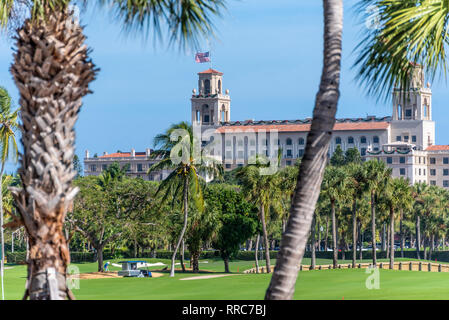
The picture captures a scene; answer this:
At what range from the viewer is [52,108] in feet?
36.2

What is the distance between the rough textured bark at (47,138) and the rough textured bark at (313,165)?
3.06 metres

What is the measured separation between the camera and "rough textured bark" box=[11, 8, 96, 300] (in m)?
10.9

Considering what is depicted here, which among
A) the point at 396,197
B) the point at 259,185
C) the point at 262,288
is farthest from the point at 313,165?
the point at 396,197

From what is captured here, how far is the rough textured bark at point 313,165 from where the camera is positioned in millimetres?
10781

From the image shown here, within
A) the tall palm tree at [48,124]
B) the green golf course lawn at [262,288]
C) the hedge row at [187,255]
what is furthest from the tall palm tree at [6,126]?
the hedge row at [187,255]

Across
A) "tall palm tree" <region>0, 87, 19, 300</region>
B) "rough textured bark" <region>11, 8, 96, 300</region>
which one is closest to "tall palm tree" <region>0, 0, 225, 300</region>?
"rough textured bark" <region>11, 8, 96, 300</region>

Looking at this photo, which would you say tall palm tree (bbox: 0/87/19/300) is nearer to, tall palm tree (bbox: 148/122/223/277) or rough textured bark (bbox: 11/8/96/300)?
tall palm tree (bbox: 148/122/223/277)

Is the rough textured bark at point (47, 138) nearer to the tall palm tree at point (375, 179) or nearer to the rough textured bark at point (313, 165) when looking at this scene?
the rough textured bark at point (313, 165)

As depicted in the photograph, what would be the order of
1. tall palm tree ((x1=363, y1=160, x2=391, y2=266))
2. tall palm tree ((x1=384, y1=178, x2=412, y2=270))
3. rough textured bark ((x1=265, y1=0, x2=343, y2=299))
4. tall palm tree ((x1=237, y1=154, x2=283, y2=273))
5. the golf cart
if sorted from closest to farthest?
rough textured bark ((x1=265, y1=0, x2=343, y2=299)) → the golf cart → tall palm tree ((x1=237, y1=154, x2=283, y2=273)) → tall palm tree ((x1=363, y1=160, x2=391, y2=266)) → tall palm tree ((x1=384, y1=178, x2=412, y2=270))

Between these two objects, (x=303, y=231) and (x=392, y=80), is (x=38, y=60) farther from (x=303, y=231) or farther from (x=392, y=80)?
(x=392, y=80)

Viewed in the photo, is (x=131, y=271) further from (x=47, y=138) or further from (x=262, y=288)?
(x=47, y=138)

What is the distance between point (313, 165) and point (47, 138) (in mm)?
3790

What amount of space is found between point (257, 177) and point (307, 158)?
6191cm
